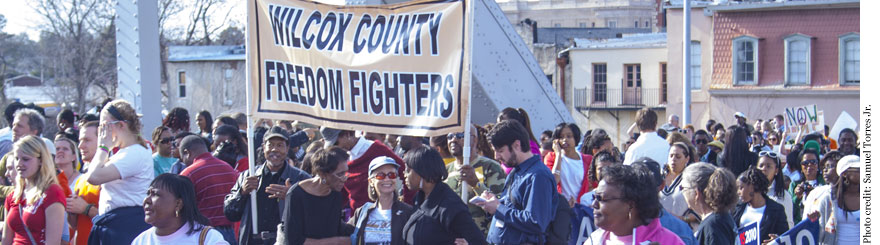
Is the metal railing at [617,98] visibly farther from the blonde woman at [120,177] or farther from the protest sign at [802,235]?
the blonde woman at [120,177]

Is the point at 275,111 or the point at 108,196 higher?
the point at 275,111

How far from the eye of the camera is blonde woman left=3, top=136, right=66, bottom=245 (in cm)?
646

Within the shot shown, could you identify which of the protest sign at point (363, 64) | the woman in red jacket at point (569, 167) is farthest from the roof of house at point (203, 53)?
the protest sign at point (363, 64)

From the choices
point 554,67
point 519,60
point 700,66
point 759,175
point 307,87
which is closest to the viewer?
point 759,175

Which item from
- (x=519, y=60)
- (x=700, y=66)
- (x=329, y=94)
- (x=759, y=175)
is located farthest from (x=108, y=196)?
(x=700, y=66)

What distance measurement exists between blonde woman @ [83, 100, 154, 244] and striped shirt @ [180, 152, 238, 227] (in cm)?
33

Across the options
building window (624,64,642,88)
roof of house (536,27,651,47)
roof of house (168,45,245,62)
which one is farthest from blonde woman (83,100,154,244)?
roof of house (536,27,651,47)

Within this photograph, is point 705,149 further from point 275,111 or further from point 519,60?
point 275,111

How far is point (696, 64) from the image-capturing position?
35.3 m

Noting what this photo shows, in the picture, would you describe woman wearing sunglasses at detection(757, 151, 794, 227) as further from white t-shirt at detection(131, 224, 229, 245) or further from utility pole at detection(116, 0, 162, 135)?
utility pole at detection(116, 0, 162, 135)

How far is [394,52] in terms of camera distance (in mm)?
6648

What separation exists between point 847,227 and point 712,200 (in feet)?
4.33

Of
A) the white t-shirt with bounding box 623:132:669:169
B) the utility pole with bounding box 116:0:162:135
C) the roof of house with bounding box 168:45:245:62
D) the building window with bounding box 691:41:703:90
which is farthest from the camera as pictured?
the roof of house with bounding box 168:45:245:62

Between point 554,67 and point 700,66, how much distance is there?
33.9 feet
